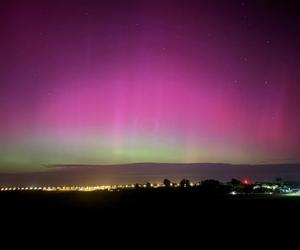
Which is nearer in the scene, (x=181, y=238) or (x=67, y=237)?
(x=181, y=238)

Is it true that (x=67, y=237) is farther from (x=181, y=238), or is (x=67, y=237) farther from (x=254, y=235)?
(x=254, y=235)

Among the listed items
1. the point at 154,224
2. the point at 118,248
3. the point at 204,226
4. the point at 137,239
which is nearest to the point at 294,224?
the point at 204,226

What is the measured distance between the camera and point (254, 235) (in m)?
28.2

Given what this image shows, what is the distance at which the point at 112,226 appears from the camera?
36.2 m

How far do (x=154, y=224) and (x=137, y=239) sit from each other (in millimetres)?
9605

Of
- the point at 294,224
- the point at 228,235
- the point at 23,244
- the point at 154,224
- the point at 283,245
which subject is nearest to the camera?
the point at 283,245

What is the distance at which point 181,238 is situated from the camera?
27.6 m

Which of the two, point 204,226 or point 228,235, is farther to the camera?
point 204,226

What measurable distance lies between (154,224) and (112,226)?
3520 millimetres

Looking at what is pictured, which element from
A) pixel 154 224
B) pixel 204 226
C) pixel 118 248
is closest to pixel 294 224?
pixel 204 226

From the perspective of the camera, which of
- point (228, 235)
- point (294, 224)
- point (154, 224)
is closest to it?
point (228, 235)

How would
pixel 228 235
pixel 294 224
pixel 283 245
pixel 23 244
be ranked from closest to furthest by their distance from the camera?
pixel 283 245, pixel 23 244, pixel 228 235, pixel 294 224

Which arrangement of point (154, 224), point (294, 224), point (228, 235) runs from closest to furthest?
point (228, 235)
point (294, 224)
point (154, 224)

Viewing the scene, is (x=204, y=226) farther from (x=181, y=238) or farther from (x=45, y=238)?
(x=45, y=238)
